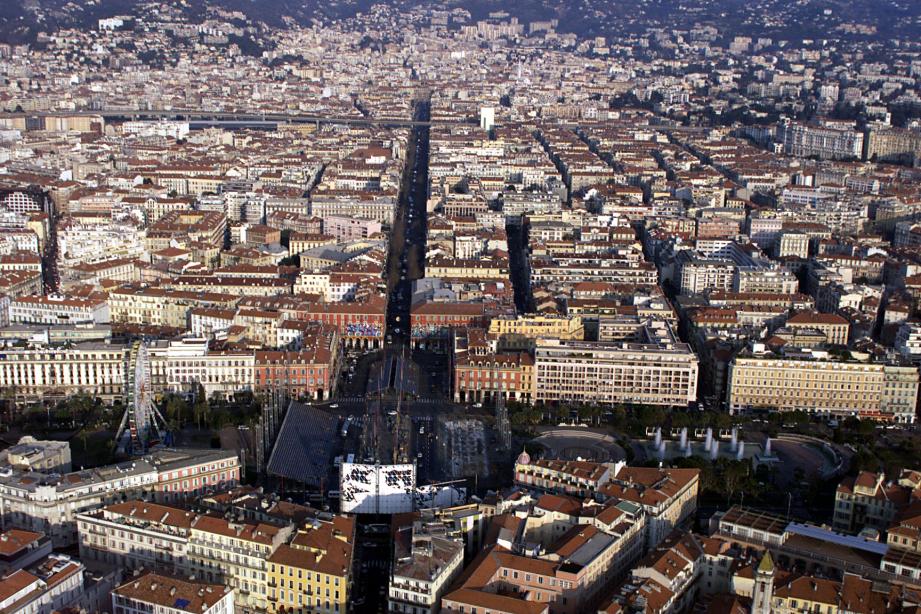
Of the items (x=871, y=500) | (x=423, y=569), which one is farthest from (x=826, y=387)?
(x=423, y=569)

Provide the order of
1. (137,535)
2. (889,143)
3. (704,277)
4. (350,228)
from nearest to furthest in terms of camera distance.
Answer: (137,535)
(704,277)
(350,228)
(889,143)

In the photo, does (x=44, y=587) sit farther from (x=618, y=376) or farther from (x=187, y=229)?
(x=187, y=229)

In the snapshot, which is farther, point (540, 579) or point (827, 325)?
point (827, 325)

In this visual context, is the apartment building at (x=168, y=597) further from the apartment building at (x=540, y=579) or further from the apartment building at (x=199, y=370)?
the apartment building at (x=199, y=370)

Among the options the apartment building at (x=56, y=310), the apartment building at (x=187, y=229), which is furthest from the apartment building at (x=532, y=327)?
the apartment building at (x=187, y=229)

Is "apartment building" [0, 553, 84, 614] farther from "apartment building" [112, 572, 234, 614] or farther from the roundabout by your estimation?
the roundabout

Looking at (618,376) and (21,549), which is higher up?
(618,376)
